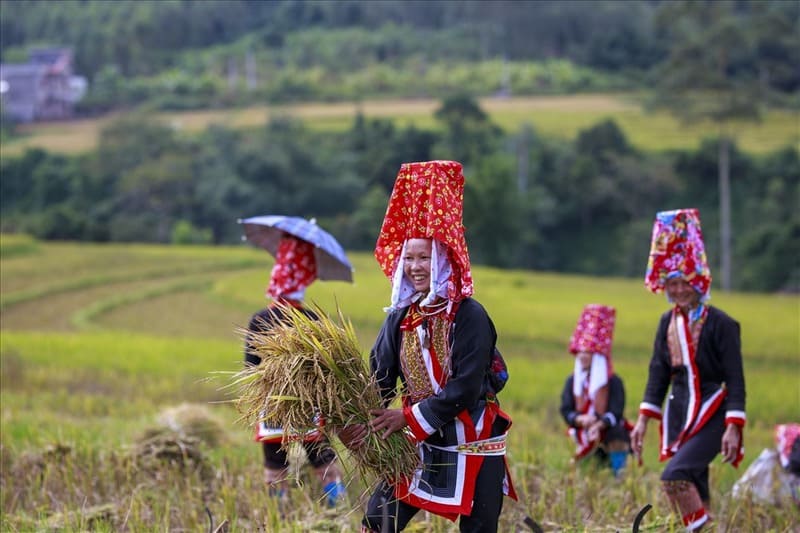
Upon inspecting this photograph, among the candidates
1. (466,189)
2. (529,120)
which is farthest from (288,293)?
(529,120)

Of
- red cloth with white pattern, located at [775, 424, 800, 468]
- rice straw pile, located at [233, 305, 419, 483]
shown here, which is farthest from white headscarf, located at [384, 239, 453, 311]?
red cloth with white pattern, located at [775, 424, 800, 468]

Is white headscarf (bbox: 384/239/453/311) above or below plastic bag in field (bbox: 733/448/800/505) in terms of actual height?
above

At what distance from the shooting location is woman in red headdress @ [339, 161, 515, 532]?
4.07m

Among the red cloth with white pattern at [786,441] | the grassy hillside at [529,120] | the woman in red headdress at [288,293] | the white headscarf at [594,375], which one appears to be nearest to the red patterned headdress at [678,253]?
the white headscarf at [594,375]

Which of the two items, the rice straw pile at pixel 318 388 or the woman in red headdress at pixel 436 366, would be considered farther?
the woman in red headdress at pixel 436 366

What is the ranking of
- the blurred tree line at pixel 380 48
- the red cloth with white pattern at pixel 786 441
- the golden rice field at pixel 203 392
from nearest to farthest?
the golden rice field at pixel 203 392 → the red cloth with white pattern at pixel 786 441 → the blurred tree line at pixel 380 48

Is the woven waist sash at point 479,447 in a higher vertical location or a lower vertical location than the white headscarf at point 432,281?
lower

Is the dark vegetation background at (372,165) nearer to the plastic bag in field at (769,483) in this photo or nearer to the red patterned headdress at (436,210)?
the plastic bag in field at (769,483)

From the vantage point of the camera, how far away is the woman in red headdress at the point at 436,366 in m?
4.07

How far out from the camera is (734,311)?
70.0 ft

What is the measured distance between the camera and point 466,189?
43.4m

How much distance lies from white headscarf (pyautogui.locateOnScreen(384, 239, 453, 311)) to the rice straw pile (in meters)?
0.24

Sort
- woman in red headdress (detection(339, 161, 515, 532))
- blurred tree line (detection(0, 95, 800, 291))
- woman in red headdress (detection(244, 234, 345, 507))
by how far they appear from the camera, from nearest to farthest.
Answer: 1. woman in red headdress (detection(339, 161, 515, 532))
2. woman in red headdress (detection(244, 234, 345, 507))
3. blurred tree line (detection(0, 95, 800, 291))

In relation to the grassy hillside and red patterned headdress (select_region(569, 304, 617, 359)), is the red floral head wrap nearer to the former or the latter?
red patterned headdress (select_region(569, 304, 617, 359))
